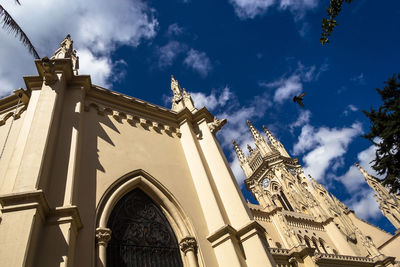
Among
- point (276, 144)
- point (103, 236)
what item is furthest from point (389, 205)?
point (103, 236)

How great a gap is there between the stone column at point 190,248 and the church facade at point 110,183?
24 millimetres

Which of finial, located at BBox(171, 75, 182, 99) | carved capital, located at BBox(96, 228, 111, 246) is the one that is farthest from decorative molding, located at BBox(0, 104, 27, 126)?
finial, located at BBox(171, 75, 182, 99)

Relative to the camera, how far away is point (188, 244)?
673cm

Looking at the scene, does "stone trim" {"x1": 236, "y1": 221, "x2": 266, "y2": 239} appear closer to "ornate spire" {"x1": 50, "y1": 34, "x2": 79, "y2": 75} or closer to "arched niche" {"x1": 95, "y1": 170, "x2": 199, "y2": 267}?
"arched niche" {"x1": 95, "y1": 170, "x2": 199, "y2": 267}

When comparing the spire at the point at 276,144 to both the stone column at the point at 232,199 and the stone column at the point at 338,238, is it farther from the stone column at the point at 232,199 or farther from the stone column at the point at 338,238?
the stone column at the point at 232,199

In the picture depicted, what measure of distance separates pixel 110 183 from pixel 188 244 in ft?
7.77

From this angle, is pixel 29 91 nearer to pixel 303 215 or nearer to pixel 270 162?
pixel 303 215

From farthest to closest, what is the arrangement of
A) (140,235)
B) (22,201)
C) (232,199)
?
(232,199) < (140,235) < (22,201)

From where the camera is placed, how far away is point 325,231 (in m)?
28.1

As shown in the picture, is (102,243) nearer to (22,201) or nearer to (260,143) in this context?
(22,201)

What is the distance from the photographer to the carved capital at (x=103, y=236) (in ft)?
18.3

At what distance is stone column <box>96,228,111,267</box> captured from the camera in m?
5.31

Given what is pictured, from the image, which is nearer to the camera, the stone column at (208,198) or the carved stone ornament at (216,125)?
the stone column at (208,198)

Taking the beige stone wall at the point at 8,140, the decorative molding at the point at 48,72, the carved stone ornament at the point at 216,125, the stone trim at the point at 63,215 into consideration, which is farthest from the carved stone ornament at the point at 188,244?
the decorative molding at the point at 48,72
